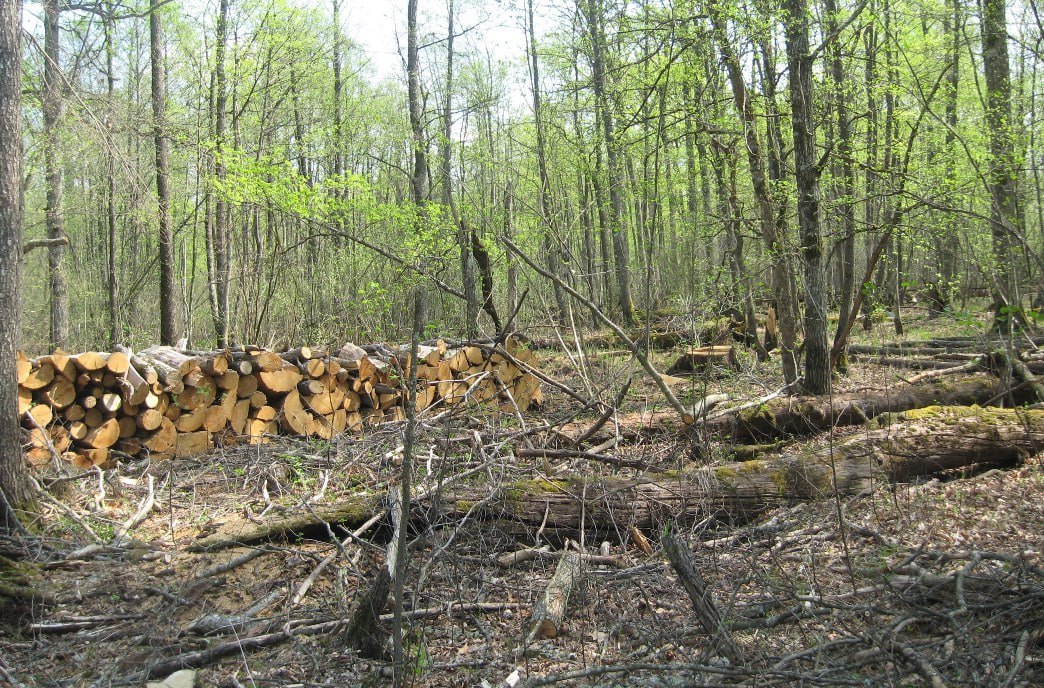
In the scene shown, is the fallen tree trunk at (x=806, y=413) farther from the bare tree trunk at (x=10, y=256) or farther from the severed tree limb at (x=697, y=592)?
the bare tree trunk at (x=10, y=256)

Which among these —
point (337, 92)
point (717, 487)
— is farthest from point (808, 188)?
point (337, 92)

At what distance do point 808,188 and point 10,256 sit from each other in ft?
21.9

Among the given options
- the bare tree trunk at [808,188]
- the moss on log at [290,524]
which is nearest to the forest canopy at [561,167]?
the bare tree trunk at [808,188]

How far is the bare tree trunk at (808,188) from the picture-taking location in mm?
6680

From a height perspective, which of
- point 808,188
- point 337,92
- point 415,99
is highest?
point 337,92

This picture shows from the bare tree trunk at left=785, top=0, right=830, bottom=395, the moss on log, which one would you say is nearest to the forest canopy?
the bare tree trunk at left=785, top=0, right=830, bottom=395

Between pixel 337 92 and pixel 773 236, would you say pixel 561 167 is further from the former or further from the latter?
pixel 773 236

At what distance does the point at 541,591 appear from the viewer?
3.52m

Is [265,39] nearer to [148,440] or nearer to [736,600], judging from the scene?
[148,440]

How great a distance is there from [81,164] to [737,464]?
12050mm

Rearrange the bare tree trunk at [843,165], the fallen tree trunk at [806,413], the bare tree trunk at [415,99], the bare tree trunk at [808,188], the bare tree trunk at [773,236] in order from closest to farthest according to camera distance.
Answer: the fallen tree trunk at [806,413] → the bare tree trunk at [808,188] → the bare tree trunk at [773,236] → the bare tree trunk at [843,165] → the bare tree trunk at [415,99]

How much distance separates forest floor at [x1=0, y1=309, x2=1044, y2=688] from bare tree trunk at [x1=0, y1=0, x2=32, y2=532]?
14.2 inches

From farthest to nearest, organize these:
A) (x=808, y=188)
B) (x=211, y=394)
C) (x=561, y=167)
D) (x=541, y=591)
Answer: (x=561, y=167) < (x=808, y=188) < (x=211, y=394) < (x=541, y=591)

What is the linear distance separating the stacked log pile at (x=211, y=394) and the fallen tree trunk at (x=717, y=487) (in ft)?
3.57
